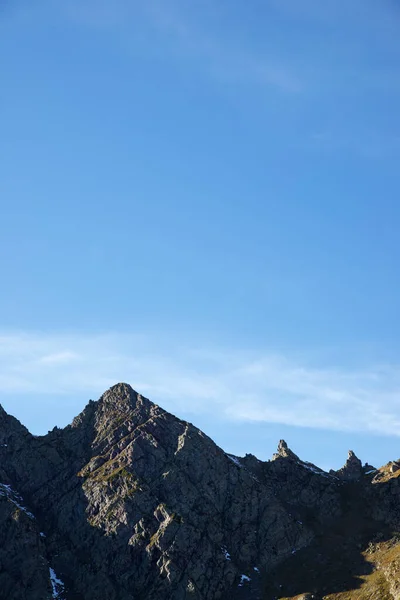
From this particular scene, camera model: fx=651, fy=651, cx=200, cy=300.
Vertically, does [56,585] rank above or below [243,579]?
below

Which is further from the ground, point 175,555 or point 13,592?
point 175,555

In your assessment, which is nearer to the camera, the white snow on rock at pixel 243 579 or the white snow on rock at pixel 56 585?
the white snow on rock at pixel 56 585

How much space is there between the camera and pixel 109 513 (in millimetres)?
196125

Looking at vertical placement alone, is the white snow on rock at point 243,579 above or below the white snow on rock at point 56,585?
above

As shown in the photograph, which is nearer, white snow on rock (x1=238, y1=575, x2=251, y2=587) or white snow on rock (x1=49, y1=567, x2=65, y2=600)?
white snow on rock (x1=49, y1=567, x2=65, y2=600)

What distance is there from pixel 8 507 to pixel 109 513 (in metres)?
29.6

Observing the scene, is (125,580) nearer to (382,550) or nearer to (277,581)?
(277,581)

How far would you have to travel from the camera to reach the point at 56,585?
17688 cm

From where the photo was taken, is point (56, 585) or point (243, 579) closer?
point (56, 585)

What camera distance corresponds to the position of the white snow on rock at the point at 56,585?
174125 millimetres

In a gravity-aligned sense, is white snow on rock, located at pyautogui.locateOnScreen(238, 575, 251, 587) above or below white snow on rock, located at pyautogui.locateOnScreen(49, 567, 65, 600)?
above

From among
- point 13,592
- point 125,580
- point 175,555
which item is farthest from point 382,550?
point 13,592

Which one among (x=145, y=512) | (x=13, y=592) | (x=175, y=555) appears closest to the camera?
(x=13, y=592)

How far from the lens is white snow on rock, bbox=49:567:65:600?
174125mm
